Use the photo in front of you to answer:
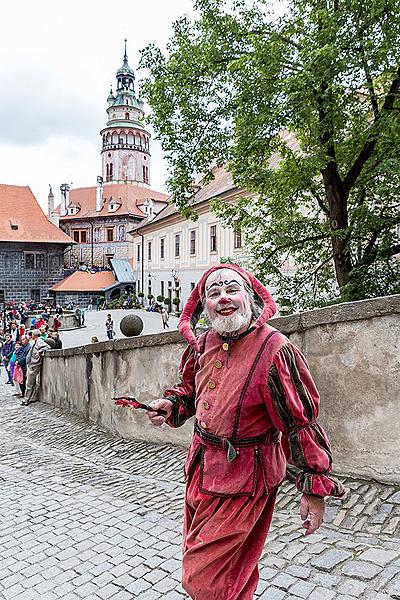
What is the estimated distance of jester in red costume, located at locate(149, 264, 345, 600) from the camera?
2318 millimetres

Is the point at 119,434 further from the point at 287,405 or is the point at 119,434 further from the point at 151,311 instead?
the point at 151,311

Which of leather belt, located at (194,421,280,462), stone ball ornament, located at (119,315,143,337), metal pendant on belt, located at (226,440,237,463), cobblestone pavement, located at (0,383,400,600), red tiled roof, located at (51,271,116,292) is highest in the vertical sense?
red tiled roof, located at (51,271,116,292)

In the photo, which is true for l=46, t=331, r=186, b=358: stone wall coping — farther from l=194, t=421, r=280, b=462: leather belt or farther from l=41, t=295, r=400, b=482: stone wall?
l=194, t=421, r=280, b=462: leather belt

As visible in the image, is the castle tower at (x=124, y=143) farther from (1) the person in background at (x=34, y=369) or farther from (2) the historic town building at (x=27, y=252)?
(1) the person in background at (x=34, y=369)

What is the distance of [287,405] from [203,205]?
32719 millimetres

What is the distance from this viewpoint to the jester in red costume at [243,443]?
232 cm

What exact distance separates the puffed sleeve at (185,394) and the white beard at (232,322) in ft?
1.28

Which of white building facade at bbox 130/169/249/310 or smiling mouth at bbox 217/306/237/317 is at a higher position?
white building facade at bbox 130/169/249/310

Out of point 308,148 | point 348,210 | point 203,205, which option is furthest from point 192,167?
point 203,205

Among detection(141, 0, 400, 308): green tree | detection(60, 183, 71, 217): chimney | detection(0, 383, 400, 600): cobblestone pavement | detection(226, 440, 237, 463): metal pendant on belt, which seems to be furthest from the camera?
detection(60, 183, 71, 217): chimney

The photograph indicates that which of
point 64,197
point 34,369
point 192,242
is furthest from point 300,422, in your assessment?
point 64,197

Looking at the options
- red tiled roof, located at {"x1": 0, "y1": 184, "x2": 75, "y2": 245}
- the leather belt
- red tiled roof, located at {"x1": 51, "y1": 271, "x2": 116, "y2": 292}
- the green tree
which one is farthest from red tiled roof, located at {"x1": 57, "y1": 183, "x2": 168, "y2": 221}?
the leather belt

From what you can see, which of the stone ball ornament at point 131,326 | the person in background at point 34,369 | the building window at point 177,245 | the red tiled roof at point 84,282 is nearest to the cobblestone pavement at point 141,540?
the stone ball ornament at point 131,326

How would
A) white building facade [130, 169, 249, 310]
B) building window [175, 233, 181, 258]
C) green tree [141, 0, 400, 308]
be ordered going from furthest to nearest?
building window [175, 233, 181, 258] → white building facade [130, 169, 249, 310] → green tree [141, 0, 400, 308]
